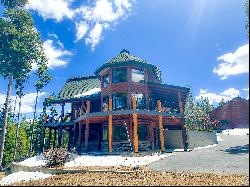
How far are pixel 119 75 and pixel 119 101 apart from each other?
2.53m

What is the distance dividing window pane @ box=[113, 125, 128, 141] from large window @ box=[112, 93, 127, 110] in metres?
1.99

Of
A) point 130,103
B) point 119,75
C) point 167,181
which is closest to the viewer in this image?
point 167,181

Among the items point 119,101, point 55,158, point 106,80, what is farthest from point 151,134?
point 55,158

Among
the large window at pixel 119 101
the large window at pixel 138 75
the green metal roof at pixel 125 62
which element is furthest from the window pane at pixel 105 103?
the large window at pixel 138 75

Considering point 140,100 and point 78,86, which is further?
point 78,86

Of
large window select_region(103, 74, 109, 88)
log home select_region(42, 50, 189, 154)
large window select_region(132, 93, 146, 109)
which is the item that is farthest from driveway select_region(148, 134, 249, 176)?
large window select_region(103, 74, 109, 88)

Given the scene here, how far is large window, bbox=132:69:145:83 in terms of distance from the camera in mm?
27203

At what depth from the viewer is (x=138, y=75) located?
27500 millimetres

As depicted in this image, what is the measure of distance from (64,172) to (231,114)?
1856 inches

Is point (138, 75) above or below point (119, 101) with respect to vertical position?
above

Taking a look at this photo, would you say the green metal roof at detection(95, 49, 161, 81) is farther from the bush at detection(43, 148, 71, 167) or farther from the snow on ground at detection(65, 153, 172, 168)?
the bush at detection(43, 148, 71, 167)

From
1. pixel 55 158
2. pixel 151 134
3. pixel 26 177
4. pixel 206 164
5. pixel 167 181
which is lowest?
pixel 26 177

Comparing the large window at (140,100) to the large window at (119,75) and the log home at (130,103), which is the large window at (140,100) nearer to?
the log home at (130,103)

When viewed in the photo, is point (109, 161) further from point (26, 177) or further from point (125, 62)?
point (125, 62)
